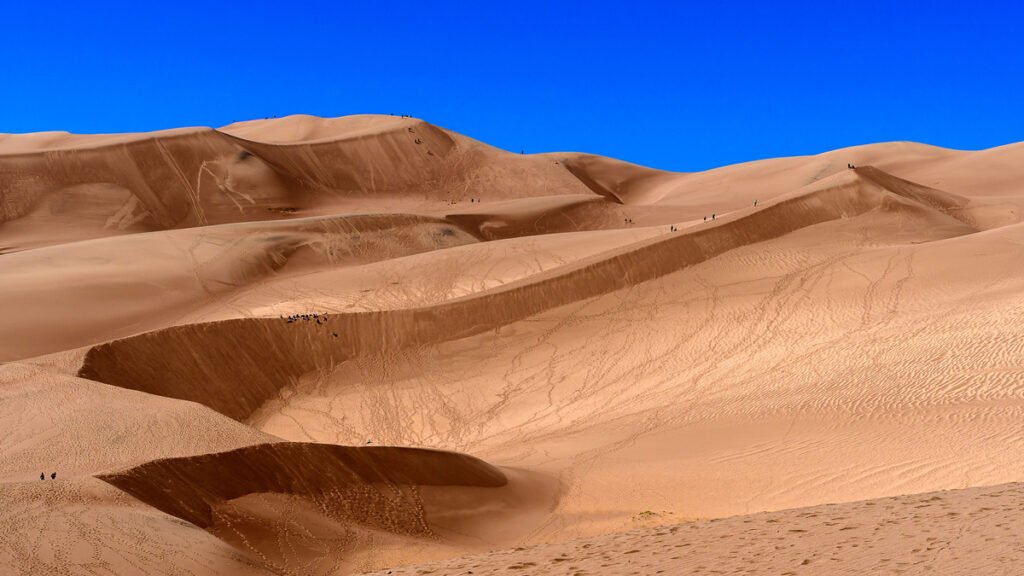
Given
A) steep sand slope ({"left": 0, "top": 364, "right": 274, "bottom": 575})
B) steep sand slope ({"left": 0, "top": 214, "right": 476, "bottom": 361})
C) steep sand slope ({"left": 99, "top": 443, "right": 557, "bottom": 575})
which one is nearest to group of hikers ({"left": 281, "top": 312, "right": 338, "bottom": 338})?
steep sand slope ({"left": 0, "top": 214, "right": 476, "bottom": 361})

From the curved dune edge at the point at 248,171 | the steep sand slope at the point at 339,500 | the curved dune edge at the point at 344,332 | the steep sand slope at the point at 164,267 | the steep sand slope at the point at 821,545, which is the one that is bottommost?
the steep sand slope at the point at 821,545

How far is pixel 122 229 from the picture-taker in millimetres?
47781

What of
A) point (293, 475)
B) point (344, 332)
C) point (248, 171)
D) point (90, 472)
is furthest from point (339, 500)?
point (248, 171)

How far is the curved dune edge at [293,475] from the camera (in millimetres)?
10570

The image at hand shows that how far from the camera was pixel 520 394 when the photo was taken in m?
21.4

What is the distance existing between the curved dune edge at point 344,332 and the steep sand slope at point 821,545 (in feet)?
41.1

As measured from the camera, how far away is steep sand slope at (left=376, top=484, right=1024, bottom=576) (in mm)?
7242

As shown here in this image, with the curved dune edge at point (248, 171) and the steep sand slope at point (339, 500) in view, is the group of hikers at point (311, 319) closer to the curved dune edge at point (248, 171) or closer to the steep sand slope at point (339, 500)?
the steep sand slope at point (339, 500)

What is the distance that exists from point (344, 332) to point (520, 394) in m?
5.29

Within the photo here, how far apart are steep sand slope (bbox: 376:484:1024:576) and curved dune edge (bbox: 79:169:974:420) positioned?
493 inches

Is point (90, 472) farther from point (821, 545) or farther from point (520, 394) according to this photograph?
point (520, 394)

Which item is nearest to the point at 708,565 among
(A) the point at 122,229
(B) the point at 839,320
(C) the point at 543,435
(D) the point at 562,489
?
(D) the point at 562,489

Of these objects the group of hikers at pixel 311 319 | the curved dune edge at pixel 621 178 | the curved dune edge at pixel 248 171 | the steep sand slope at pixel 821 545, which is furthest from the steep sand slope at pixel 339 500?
the curved dune edge at pixel 621 178

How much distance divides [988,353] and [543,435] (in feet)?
24.5
